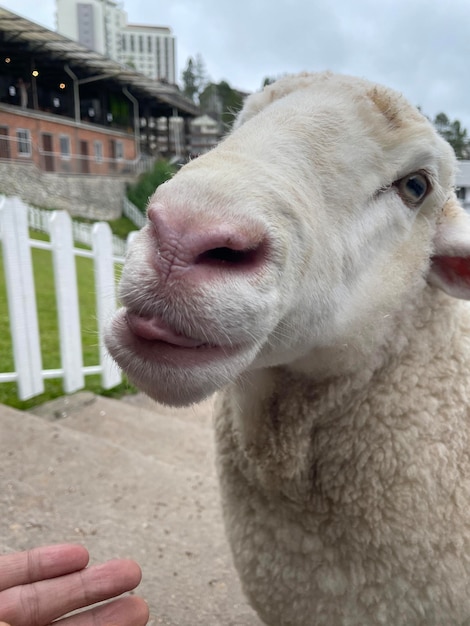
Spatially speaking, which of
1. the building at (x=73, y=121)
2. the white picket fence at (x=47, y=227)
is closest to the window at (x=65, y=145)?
the building at (x=73, y=121)

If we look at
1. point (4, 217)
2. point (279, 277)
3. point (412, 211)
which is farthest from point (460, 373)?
point (4, 217)

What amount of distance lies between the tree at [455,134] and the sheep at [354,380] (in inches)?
8.3

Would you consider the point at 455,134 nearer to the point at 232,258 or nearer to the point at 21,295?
the point at 232,258

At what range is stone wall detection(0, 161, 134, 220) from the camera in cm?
2066

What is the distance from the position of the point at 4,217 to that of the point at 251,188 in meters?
3.23

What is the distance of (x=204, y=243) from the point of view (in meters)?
0.95

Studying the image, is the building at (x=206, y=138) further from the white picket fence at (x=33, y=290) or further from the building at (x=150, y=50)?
the building at (x=150, y=50)

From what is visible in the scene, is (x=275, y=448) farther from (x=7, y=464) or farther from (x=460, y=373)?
(x=7, y=464)

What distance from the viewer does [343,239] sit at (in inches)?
54.1

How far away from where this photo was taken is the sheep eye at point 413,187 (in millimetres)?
1526

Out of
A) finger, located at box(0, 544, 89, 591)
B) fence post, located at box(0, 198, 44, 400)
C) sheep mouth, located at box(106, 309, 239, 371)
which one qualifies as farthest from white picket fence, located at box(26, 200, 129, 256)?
sheep mouth, located at box(106, 309, 239, 371)

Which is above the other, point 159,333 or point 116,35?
point 116,35

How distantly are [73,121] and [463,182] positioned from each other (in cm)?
2869

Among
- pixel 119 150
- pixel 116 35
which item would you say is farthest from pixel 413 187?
pixel 116 35
